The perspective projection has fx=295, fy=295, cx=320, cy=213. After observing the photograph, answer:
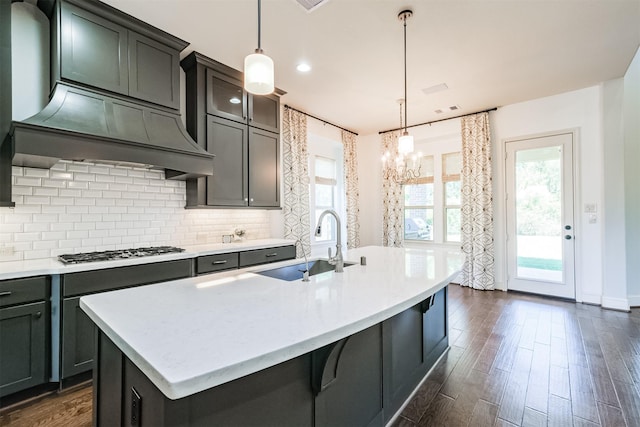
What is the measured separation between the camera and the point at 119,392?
114cm

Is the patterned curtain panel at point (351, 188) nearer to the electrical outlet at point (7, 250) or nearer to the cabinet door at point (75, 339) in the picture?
the cabinet door at point (75, 339)

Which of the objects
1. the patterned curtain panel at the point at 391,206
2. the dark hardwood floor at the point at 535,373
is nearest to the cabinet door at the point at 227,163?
the dark hardwood floor at the point at 535,373

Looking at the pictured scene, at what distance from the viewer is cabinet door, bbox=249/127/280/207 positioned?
3.76 meters

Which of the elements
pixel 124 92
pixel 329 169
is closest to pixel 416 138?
pixel 329 169

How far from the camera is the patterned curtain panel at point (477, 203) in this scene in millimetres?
4781

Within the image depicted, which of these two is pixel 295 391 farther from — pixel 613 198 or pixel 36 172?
pixel 613 198

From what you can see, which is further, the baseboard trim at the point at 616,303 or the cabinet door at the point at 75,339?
the baseboard trim at the point at 616,303

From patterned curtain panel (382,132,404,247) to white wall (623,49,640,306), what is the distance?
3.15 meters

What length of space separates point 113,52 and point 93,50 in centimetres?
15

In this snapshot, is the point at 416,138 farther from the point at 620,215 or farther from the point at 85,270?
the point at 85,270

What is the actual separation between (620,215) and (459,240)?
2.05 metres

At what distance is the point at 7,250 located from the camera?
230 cm

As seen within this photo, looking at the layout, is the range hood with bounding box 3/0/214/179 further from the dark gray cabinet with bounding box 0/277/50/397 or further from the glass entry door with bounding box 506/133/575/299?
the glass entry door with bounding box 506/133/575/299

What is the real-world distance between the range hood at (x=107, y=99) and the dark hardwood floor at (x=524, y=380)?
5.94 ft
